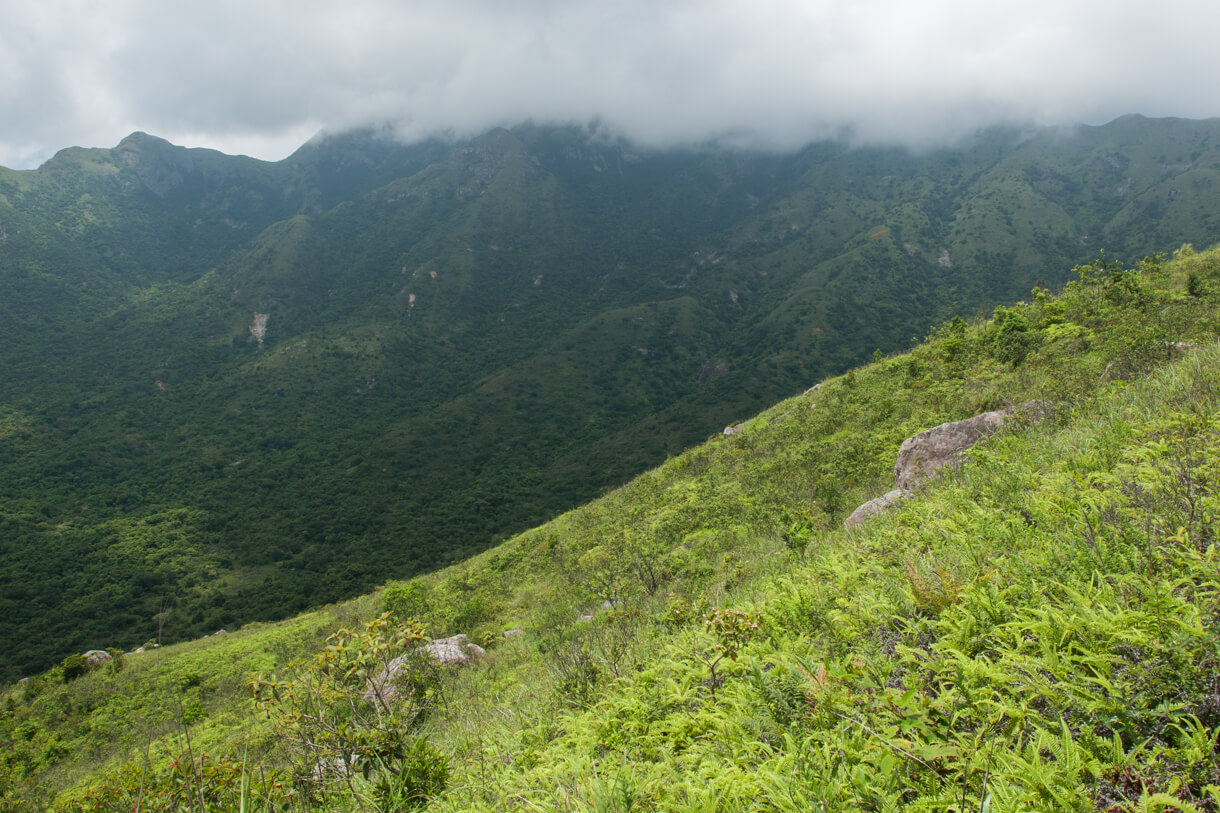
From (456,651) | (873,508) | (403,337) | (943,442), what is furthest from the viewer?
(403,337)

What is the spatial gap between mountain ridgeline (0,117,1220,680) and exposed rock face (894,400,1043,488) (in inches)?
1495

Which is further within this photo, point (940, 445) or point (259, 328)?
point (259, 328)

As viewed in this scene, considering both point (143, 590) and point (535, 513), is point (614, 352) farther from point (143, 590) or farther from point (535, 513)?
point (143, 590)

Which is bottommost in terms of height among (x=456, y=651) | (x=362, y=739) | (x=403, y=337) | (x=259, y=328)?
(x=456, y=651)

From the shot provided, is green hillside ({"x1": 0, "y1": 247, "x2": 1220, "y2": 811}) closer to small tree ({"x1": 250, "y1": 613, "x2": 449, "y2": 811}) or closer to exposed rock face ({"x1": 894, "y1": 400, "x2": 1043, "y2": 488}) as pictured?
small tree ({"x1": 250, "y1": 613, "x2": 449, "y2": 811})

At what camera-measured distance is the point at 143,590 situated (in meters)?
57.0

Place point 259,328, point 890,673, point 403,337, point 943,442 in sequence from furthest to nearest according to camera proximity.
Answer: point 403,337
point 259,328
point 943,442
point 890,673

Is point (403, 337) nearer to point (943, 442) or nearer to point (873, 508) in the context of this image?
point (943, 442)

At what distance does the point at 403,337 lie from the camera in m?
130

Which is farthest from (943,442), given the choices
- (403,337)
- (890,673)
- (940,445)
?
(403,337)

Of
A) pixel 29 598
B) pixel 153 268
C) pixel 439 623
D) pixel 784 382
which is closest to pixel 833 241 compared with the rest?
pixel 784 382

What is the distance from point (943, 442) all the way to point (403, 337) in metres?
135

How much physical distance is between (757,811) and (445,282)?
164 meters

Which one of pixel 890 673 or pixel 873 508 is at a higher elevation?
pixel 890 673
